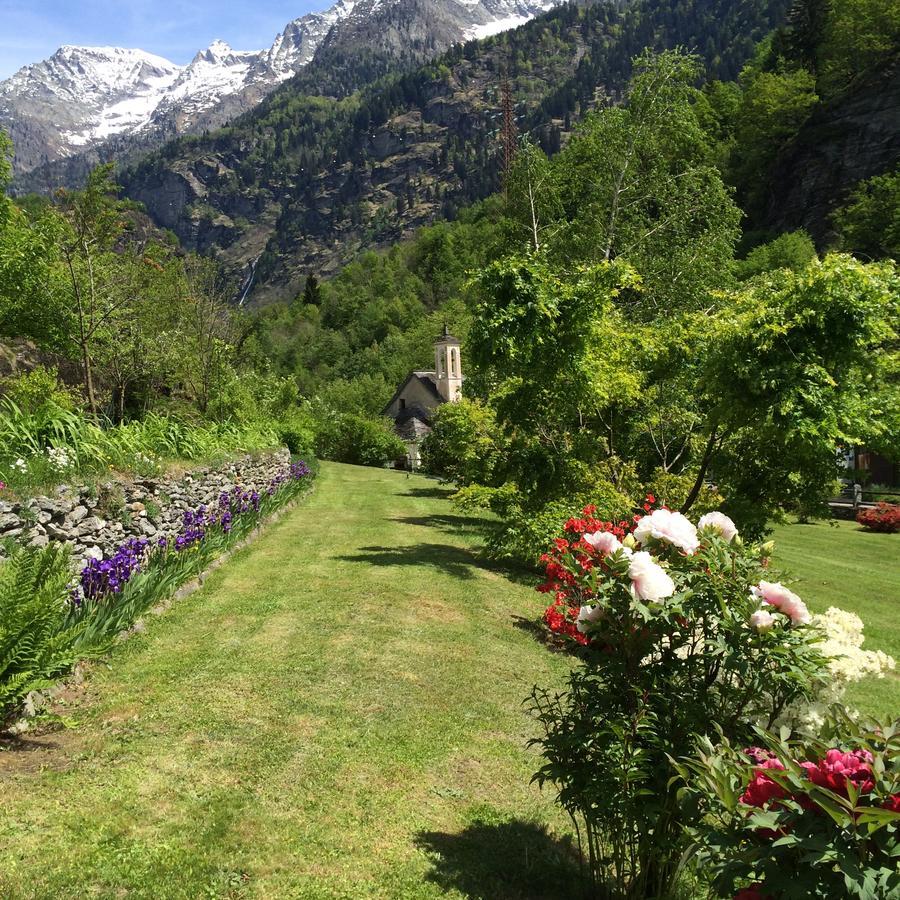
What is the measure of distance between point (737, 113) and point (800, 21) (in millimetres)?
11603

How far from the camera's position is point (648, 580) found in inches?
115

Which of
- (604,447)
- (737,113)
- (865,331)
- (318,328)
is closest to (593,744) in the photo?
(865,331)

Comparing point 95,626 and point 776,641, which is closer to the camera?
point 776,641

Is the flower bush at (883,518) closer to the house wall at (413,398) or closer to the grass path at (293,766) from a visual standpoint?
the grass path at (293,766)

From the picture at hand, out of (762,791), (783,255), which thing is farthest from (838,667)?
(783,255)

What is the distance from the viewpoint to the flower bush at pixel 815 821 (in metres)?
1.88

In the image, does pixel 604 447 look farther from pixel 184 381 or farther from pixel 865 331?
pixel 184 381

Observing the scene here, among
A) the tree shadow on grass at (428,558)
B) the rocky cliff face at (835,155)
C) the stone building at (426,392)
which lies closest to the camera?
the tree shadow on grass at (428,558)

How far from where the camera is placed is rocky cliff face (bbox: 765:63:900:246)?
55875 mm

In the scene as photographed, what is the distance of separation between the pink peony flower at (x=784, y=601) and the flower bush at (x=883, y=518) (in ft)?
81.0

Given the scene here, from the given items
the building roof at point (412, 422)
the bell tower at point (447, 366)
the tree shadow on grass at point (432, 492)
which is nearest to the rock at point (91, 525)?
the tree shadow on grass at point (432, 492)

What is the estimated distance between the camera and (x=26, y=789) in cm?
398

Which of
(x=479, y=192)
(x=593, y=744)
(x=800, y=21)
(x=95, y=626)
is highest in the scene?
(x=479, y=192)

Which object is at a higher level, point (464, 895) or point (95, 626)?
point (95, 626)
